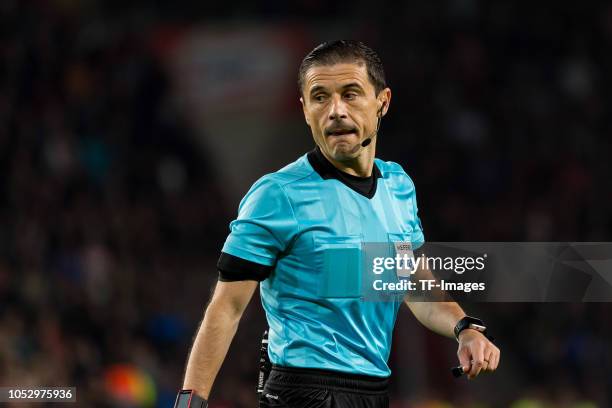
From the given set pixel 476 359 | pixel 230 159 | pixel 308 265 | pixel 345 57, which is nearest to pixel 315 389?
pixel 308 265

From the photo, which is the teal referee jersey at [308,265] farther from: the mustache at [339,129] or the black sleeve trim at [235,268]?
the mustache at [339,129]

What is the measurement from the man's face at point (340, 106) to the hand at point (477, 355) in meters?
0.67

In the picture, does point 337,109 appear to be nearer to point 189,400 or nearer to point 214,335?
point 214,335

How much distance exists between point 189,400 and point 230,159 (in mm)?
9612

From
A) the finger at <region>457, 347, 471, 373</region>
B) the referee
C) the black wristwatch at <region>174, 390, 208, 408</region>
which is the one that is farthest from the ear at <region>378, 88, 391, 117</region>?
the black wristwatch at <region>174, 390, 208, 408</region>

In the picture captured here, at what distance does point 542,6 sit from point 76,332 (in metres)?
6.84

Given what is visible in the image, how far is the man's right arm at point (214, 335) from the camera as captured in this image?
3213mm

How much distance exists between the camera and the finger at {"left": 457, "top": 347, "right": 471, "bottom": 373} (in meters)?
3.37

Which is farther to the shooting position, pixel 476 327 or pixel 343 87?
pixel 476 327

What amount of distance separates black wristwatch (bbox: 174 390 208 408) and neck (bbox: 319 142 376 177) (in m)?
0.86

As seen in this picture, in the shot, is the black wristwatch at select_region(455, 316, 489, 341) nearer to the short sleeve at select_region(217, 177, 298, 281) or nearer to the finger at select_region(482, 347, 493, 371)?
the finger at select_region(482, 347, 493, 371)

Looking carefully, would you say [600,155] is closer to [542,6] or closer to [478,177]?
[478,177]

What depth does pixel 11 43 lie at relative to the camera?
11.5 m

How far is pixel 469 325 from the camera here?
11.8 ft
